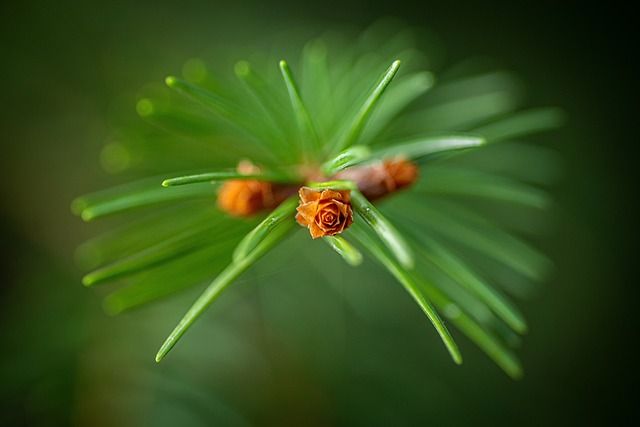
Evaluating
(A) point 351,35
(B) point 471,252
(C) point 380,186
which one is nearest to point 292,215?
(C) point 380,186

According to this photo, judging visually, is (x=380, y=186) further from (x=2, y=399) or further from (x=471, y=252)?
(x=2, y=399)

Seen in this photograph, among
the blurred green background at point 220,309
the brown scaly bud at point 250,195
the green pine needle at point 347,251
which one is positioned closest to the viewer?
the green pine needle at point 347,251

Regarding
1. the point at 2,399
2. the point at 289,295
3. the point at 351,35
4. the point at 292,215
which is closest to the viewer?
the point at 292,215

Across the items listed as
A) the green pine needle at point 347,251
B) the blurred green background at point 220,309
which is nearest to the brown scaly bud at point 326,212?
the green pine needle at point 347,251

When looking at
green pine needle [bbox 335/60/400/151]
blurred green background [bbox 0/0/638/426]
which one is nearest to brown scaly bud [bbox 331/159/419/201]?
green pine needle [bbox 335/60/400/151]

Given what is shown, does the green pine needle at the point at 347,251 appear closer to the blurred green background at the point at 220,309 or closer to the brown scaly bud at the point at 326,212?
the brown scaly bud at the point at 326,212

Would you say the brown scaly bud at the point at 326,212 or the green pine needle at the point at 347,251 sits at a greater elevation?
the brown scaly bud at the point at 326,212
